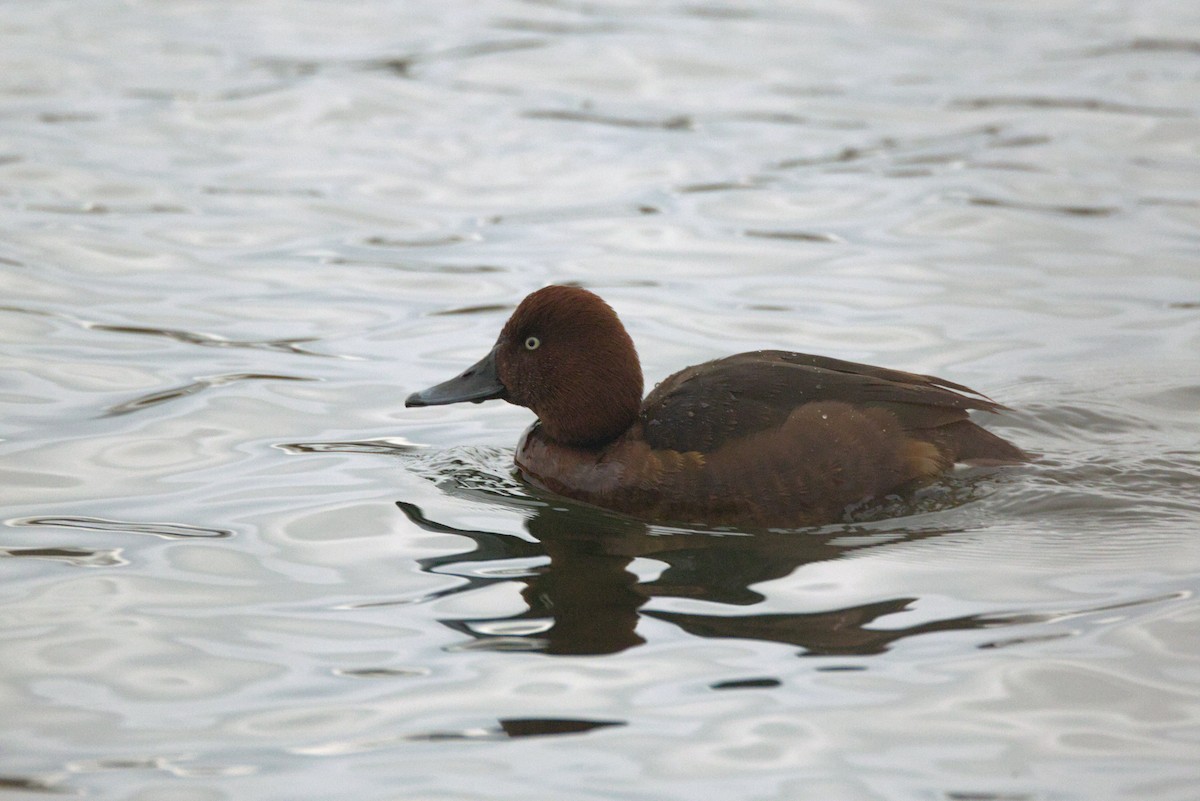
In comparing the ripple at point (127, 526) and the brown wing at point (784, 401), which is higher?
the brown wing at point (784, 401)

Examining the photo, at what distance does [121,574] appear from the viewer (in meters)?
5.25

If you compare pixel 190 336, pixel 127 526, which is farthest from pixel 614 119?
pixel 127 526

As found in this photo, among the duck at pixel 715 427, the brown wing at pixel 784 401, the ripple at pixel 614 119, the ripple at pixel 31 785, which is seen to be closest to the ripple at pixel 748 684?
the duck at pixel 715 427

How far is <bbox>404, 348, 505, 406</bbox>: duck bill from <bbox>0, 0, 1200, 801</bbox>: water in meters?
0.31

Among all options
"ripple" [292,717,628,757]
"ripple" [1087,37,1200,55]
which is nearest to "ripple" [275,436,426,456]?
"ripple" [292,717,628,757]

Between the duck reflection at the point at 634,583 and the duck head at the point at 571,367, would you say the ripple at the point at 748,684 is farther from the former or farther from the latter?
the duck head at the point at 571,367

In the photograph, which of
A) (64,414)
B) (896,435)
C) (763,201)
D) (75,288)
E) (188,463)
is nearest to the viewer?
(896,435)

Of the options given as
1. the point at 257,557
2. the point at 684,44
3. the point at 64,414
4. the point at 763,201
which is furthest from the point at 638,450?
the point at 684,44

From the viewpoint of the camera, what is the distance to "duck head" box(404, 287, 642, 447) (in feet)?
19.7

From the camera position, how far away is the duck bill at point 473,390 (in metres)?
6.29

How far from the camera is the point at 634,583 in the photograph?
5125 mm

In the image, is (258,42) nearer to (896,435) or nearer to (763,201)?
(763,201)

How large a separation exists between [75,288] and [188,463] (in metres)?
2.87

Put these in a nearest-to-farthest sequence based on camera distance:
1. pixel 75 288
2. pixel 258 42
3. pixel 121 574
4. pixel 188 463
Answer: pixel 121 574, pixel 188 463, pixel 75 288, pixel 258 42
